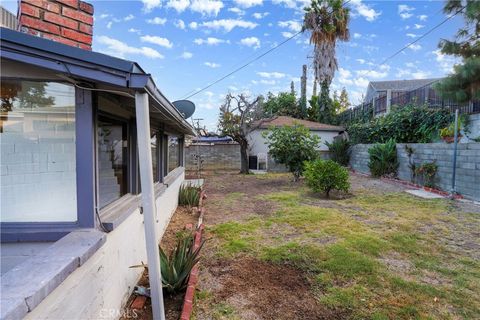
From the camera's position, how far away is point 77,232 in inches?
85.3

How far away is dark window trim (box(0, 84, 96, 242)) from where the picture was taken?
217 cm

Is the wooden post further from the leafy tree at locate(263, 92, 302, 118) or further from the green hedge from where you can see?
the leafy tree at locate(263, 92, 302, 118)

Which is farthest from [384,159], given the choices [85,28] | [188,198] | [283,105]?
[283,105]

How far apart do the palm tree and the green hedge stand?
6.95 metres

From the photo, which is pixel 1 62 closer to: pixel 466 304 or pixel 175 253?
pixel 175 253

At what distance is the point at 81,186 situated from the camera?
220 cm

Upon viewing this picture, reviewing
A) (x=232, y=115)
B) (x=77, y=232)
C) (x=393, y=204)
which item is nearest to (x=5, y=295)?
(x=77, y=232)

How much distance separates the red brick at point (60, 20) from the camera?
2.65 meters

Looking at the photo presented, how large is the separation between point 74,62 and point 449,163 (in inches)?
401

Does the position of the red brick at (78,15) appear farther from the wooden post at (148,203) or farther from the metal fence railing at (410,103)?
the metal fence railing at (410,103)

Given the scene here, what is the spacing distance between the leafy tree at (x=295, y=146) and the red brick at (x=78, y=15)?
31.6ft

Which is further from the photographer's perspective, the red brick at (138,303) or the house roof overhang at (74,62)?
the red brick at (138,303)

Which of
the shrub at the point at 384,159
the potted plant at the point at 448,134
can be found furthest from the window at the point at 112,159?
the shrub at the point at 384,159

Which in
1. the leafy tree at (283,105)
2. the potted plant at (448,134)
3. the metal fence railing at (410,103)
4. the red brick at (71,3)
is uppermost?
the leafy tree at (283,105)
